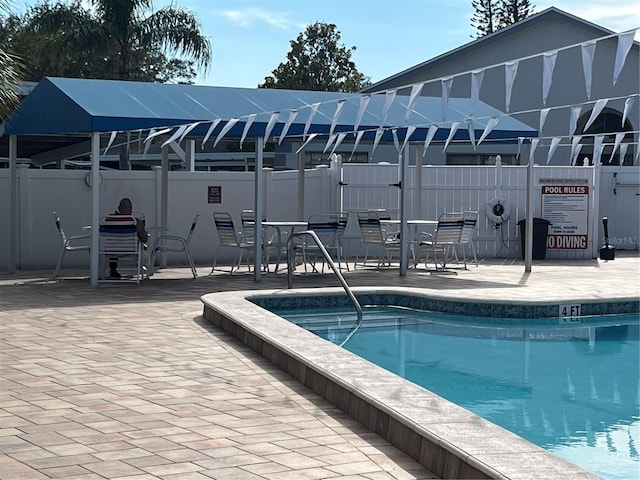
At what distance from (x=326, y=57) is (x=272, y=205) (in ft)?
85.6

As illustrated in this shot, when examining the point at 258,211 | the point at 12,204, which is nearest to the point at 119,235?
the point at 258,211

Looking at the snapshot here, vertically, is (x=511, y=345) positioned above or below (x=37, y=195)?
below

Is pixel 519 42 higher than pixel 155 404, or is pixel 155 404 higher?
pixel 519 42

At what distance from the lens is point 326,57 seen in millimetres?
41781

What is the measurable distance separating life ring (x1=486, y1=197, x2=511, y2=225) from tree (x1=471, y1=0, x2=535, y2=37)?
39438 mm

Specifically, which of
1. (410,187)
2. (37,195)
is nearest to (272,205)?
(410,187)

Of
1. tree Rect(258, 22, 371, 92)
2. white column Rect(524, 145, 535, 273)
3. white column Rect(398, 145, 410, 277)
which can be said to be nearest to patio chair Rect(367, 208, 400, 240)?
white column Rect(398, 145, 410, 277)

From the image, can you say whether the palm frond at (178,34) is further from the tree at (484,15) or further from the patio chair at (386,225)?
the tree at (484,15)

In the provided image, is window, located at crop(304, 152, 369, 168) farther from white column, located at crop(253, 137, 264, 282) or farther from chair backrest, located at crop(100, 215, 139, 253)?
chair backrest, located at crop(100, 215, 139, 253)

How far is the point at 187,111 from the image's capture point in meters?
12.4

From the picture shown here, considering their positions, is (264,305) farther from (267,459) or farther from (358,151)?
(358,151)

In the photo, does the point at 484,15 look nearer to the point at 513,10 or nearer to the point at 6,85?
the point at 513,10

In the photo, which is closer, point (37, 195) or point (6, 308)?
point (6, 308)

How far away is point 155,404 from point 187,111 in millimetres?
7213
